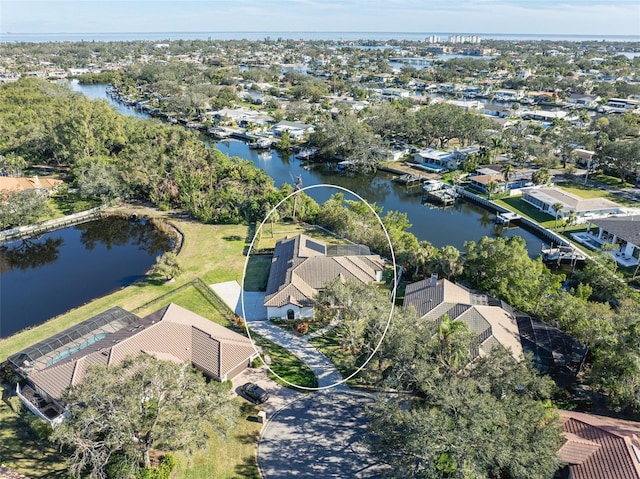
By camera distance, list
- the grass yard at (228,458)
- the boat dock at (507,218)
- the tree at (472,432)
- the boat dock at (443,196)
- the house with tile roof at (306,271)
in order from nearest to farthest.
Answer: the tree at (472,432) → the grass yard at (228,458) → the house with tile roof at (306,271) → the boat dock at (507,218) → the boat dock at (443,196)

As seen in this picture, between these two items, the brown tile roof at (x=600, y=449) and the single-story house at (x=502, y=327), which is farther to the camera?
the single-story house at (x=502, y=327)

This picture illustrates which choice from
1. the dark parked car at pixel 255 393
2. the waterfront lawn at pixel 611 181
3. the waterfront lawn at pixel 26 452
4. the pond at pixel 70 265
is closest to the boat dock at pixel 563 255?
the waterfront lawn at pixel 611 181

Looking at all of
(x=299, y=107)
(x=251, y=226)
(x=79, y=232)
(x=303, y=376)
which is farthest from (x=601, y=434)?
(x=299, y=107)

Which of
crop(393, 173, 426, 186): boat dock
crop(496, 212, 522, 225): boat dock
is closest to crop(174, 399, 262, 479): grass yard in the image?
crop(496, 212, 522, 225): boat dock

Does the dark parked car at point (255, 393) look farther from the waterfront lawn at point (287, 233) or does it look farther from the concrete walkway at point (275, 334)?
the waterfront lawn at point (287, 233)

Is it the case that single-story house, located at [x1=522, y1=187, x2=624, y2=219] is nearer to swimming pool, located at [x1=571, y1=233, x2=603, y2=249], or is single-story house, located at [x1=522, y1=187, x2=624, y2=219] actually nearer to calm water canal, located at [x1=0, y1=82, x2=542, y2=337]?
swimming pool, located at [x1=571, y1=233, x2=603, y2=249]

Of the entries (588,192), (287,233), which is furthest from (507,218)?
(287,233)
